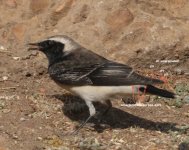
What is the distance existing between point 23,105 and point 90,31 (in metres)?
2.30

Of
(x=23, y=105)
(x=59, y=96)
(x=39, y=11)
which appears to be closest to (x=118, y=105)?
(x=59, y=96)

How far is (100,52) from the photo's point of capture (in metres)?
11.2

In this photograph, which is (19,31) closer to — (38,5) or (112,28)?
(38,5)

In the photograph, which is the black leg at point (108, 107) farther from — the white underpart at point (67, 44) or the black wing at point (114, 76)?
the white underpart at point (67, 44)

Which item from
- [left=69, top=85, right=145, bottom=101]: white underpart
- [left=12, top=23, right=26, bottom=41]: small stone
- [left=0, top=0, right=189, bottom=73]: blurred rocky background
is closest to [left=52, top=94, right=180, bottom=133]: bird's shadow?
[left=69, top=85, right=145, bottom=101]: white underpart

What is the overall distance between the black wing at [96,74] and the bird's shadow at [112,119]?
853mm

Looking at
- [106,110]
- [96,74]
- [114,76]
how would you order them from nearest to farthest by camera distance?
[114,76] < [96,74] < [106,110]

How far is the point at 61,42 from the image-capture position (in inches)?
391

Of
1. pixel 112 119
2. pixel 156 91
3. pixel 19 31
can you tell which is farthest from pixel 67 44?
pixel 156 91

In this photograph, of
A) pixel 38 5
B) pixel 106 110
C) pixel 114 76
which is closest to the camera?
pixel 114 76

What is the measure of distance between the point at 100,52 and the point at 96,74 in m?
2.05

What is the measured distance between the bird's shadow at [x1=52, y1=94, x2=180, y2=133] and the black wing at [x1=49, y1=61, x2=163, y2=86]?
85cm

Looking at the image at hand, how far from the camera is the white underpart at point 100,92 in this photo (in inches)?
353

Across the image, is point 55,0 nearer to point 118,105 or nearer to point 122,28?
point 122,28
